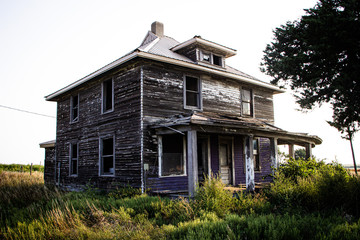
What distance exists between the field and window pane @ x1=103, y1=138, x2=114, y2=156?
14.2 ft

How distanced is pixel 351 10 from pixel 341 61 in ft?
8.02

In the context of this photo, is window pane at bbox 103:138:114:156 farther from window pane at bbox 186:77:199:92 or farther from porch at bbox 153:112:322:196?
window pane at bbox 186:77:199:92

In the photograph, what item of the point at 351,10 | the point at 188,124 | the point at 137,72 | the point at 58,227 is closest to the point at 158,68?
the point at 137,72

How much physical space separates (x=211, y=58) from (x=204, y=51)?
21.1 inches

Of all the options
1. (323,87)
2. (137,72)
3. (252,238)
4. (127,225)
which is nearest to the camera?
(252,238)

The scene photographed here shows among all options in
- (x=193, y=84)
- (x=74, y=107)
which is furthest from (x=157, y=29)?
(x=74, y=107)

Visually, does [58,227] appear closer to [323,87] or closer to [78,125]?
[78,125]

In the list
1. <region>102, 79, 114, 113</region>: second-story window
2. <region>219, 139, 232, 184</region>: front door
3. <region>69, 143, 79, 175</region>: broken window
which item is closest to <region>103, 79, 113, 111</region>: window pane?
<region>102, 79, 114, 113</region>: second-story window

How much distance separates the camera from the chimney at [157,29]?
17.4 metres

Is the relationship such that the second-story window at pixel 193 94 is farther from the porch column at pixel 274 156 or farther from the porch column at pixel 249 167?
the porch column at pixel 274 156

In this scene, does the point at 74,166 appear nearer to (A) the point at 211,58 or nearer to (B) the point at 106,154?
(B) the point at 106,154

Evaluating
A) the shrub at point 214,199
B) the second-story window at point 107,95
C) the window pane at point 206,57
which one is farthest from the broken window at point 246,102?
the shrub at point 214,199

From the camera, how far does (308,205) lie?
8695mm

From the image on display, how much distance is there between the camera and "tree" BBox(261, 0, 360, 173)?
13.1 meters
